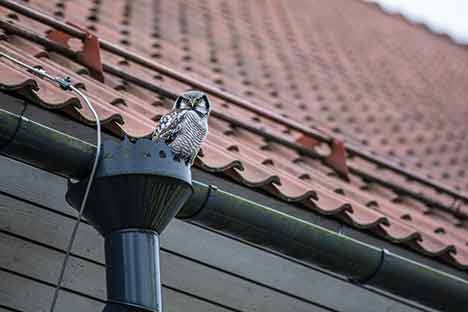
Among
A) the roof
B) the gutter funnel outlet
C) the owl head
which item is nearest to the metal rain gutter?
the roof

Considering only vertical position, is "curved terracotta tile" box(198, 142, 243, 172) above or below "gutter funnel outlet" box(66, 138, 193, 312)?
above

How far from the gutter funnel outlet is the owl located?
51 mm

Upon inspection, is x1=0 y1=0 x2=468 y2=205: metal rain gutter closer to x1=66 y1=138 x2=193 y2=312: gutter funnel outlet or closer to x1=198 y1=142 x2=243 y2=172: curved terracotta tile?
x1=198 y1=142 x2=243 y2=172: curved terracotta tile

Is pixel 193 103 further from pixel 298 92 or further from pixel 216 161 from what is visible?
pixel 298 92

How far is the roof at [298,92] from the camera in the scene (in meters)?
4.57

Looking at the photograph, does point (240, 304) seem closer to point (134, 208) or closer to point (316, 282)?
point (316, 282)

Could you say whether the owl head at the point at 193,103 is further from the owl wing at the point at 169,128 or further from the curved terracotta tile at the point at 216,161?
the curved terracotta tile at the point at 216,161

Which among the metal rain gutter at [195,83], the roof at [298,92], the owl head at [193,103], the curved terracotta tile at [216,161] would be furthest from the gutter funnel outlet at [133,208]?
the metal rain gutter at [195,83]

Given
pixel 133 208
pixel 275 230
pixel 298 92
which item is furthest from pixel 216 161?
pixel 298 92

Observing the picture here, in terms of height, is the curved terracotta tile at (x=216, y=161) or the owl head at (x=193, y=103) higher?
the curved terracotta tile at (x=216, y=161)

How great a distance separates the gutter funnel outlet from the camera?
3.39 meters

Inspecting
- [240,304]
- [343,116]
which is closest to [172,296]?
[240,304]

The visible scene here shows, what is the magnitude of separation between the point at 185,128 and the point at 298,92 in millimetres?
3573

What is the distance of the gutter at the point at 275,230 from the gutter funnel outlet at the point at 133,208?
0.37 feet
